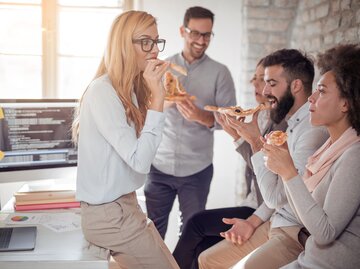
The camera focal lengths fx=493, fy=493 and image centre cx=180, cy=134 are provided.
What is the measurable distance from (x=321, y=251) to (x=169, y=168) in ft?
4.81

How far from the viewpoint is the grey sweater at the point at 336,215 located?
1.51 meters

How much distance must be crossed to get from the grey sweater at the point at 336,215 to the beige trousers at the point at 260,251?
29 centimetres

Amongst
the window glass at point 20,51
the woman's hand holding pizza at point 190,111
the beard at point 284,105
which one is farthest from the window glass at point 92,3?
the beard at point 284,105

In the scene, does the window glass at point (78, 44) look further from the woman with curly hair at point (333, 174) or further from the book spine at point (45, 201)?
the woman with curly hair at point (333, 174)

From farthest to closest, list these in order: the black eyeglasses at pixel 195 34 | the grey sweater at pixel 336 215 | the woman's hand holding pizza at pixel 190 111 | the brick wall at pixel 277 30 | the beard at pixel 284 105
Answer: the brick wall at pixel 277 30
the black eyeglasses at pixel 195 34
the woman's hand holding pizza at pixel 190 111
the beard at pixel 284 105
the grey sweater at pixel 336 215

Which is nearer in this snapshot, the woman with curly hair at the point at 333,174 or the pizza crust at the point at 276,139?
the woman with curly hair at the point at 333,174

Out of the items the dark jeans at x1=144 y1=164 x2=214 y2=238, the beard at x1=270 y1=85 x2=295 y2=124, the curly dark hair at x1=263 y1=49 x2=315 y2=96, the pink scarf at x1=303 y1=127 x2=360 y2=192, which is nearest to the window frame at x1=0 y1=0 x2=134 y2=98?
the dark jeans at x1=144 y1=164 x2=214 y2=238

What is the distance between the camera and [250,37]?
11.8 feet

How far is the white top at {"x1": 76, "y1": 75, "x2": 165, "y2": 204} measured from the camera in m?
1.64

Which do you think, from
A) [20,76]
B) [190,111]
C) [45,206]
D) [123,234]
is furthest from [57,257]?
[20,76]

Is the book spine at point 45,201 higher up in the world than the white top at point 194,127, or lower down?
lower down

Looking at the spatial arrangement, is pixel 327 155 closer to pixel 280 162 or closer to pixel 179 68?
pixel 280 162

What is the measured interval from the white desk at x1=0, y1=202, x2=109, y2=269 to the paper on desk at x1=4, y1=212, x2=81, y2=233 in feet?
0.47

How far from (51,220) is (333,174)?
3.71ft
